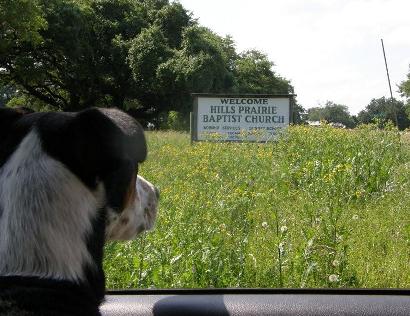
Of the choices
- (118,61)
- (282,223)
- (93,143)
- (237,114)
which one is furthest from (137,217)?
(118,61)

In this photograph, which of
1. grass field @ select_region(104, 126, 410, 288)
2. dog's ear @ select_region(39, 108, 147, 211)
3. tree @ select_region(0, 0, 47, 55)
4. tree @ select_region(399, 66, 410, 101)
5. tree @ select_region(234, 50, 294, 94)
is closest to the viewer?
dog's ear @ select_region(39, 108, 147, 211)

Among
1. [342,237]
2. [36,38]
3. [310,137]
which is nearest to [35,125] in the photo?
[342,237]

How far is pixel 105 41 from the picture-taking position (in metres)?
37.5

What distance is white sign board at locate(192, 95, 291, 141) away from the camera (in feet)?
46.8

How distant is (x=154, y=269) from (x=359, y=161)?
4.15m

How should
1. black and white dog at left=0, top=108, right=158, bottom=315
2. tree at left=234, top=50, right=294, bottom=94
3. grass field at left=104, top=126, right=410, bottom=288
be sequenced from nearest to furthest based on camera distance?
black and white dog at left=0, top=108, right=158, bottom=315, grass field at left=104, top=126, right=410, bottom=288, tree at left=234, top=50, right=294, bottom=94

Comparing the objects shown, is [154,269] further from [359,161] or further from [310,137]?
[310,137]

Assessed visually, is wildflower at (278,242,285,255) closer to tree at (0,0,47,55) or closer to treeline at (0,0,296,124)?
tree at (0,0,47,55)

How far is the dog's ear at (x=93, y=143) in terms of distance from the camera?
6.56ft

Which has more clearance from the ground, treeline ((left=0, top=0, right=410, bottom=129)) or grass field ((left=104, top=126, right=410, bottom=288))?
treeline ((left=0, top=0, right=410, bottom=129))

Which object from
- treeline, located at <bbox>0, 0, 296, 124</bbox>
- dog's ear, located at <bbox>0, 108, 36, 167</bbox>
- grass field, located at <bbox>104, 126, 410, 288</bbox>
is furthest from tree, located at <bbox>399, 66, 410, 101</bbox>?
dog's ear, located at <bbox>0, 108, 36, 167</bbox>

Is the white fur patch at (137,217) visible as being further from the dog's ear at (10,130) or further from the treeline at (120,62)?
the treeline at (120,62)

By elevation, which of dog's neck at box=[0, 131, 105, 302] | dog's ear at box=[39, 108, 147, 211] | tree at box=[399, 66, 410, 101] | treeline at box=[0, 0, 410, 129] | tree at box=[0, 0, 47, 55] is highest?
tree at box=[399, 66, 410, 101]

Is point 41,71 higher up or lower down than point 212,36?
lower down
